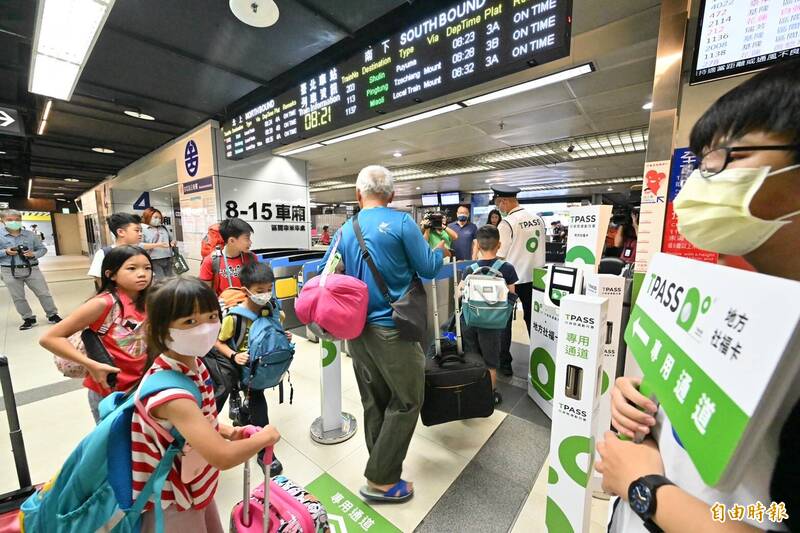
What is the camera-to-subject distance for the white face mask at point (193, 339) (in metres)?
0.94

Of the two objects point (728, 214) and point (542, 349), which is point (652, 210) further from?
point (728, 214)

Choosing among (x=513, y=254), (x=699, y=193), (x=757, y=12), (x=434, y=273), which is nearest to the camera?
(x=699, y=193)

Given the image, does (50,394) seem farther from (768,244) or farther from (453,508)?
(768,244)

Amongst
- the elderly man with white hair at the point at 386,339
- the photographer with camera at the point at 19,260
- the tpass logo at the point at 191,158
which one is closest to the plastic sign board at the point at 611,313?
the elderly man with white hair at the point at 386,339

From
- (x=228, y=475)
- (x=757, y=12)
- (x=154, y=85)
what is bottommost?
(x=228, y=475)

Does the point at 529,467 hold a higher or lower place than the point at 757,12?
lower

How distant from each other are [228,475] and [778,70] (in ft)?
9.05

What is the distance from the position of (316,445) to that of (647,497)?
208 cm

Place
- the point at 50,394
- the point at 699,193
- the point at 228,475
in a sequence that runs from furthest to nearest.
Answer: the point at 50,394 → the point at 228,475 → the point at 699,193

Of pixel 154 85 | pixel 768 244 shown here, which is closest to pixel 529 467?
pixel 768 244

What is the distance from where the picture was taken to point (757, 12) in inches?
59.1


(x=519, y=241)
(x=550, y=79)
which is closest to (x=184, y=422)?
(x=519, y=241)

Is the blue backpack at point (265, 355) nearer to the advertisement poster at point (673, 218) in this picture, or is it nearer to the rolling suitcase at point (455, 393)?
the rolling suitcase at point (455, 393)

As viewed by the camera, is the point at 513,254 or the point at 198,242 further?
the point at 198,242
